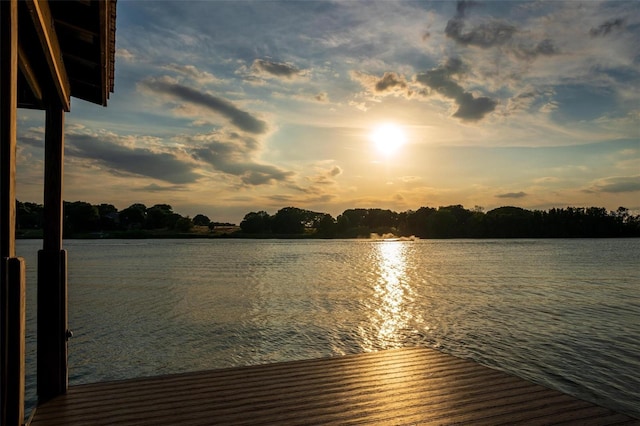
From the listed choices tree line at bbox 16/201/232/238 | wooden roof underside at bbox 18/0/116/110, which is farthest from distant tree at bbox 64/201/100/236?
wooden roof underside at bbox 18/0/116/110

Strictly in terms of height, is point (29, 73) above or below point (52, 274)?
above

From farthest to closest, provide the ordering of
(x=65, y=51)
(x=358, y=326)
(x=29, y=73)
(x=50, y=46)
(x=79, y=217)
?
(x=79, y=217) < (x=358, y=326) < (x=65, y=51) < (x=29, y=73) < (x=50, y=46)

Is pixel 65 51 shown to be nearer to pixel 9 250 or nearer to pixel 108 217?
pixel 9 250

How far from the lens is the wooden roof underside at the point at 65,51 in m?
3.68

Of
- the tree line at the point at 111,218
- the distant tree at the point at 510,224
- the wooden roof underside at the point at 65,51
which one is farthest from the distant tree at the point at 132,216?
the wooden roof underside at the point at 65,51

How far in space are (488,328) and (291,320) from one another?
688cm

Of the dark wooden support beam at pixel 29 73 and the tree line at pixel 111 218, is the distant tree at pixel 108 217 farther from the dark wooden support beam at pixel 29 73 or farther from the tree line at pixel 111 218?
the dark wooden support beam at pixel 29 73

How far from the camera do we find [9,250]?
109 inches

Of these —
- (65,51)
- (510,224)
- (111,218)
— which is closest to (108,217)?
(111,218)

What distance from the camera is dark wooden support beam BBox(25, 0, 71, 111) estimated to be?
330cm

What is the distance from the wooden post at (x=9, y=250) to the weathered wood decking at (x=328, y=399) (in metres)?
1.87

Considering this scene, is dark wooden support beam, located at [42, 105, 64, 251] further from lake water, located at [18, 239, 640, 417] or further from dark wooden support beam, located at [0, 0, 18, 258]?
lake water, located at [18, 239, 640, 417]

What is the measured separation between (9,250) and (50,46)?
1.99m

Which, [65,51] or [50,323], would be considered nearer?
[65,51]
